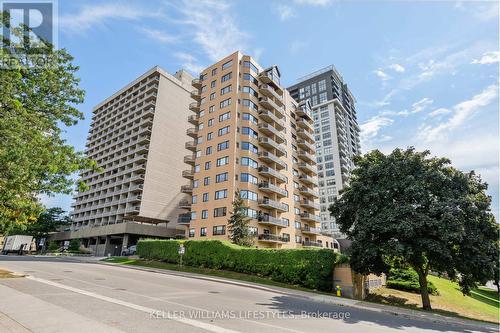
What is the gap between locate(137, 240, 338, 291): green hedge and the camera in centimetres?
2322

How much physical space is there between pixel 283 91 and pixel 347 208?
4599 cm

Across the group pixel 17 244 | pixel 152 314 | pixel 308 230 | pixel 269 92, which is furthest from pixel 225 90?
pixel 17 244

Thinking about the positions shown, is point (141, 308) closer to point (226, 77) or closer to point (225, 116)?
point (225, 116)

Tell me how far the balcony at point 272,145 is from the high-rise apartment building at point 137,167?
93.1ft

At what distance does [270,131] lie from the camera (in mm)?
55031

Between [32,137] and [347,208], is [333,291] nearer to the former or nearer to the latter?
[347,208]

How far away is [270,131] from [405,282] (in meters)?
34.1

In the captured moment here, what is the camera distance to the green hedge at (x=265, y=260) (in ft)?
76.2

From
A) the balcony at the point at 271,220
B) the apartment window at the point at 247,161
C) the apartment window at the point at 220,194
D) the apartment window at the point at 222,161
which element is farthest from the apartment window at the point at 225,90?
the balcony at the point at 271,220

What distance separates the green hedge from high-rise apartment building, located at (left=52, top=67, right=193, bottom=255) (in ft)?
106

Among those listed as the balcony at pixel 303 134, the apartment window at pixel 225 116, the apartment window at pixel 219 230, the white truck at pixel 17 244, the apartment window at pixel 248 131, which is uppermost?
the balcony at pixel 303 134

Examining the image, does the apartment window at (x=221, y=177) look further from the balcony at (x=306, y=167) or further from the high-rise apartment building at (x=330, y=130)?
the high-rise apartment building at (x=330, y=130)

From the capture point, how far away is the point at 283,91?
6412 cm

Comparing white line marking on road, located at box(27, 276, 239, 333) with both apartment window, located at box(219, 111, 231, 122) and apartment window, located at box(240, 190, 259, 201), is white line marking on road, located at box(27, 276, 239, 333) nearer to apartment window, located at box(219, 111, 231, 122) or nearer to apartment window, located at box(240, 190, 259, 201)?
apartment window, located at box(240, 190, 259, 201)
